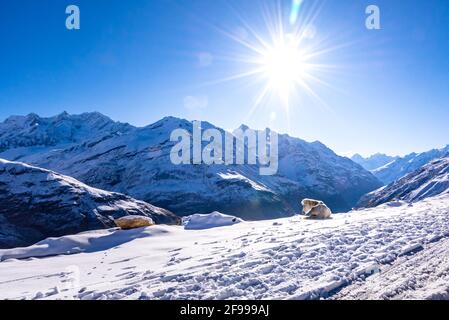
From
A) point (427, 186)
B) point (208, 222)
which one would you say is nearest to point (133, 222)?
point (208, 222)

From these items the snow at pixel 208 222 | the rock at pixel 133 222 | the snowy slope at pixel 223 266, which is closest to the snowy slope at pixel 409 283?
the snowy slope at pixel 223 266

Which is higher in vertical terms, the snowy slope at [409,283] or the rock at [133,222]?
the rock at [133,222]

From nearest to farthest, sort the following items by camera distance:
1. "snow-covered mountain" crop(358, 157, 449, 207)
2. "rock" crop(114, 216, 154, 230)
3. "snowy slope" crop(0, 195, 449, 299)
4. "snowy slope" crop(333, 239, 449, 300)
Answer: "snowy slope" crop(333, 239, 449, 300) < "snowy slope" crop(0, 195, 449, 299) < "rock" crop(114, 216, 154, 230) < "snow-covered mountain" crop(358, 157, 449, 207)

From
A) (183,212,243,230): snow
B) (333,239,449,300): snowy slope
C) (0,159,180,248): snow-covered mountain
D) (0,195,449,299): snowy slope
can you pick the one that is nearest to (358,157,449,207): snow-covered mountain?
(0,159,180,248): snow-covered mountain

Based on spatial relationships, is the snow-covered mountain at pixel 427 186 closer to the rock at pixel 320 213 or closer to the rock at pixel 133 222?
the rock at pixel 320 213

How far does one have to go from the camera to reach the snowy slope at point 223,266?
9102 millimetres

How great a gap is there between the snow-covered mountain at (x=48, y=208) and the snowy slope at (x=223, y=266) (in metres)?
53.7

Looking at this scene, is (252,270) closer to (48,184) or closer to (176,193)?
(48,184)

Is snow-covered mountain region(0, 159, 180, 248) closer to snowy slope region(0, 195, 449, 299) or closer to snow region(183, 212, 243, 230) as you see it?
snow region(183, 212, 243, 230)

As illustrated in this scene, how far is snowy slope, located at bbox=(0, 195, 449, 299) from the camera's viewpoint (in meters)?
9.10

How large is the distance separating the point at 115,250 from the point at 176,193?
6415 inches

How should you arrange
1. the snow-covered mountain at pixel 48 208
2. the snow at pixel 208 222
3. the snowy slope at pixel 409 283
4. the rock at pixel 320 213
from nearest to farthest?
1. the snowy slope at pixel 409 283
2. the snow at pixel 208 222
3. the rock at pixel 320 213
4. the snow-covered mountain at pixel 48 208

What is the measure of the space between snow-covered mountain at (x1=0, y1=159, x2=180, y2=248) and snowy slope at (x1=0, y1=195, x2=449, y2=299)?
176ft

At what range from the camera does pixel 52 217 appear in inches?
3009
